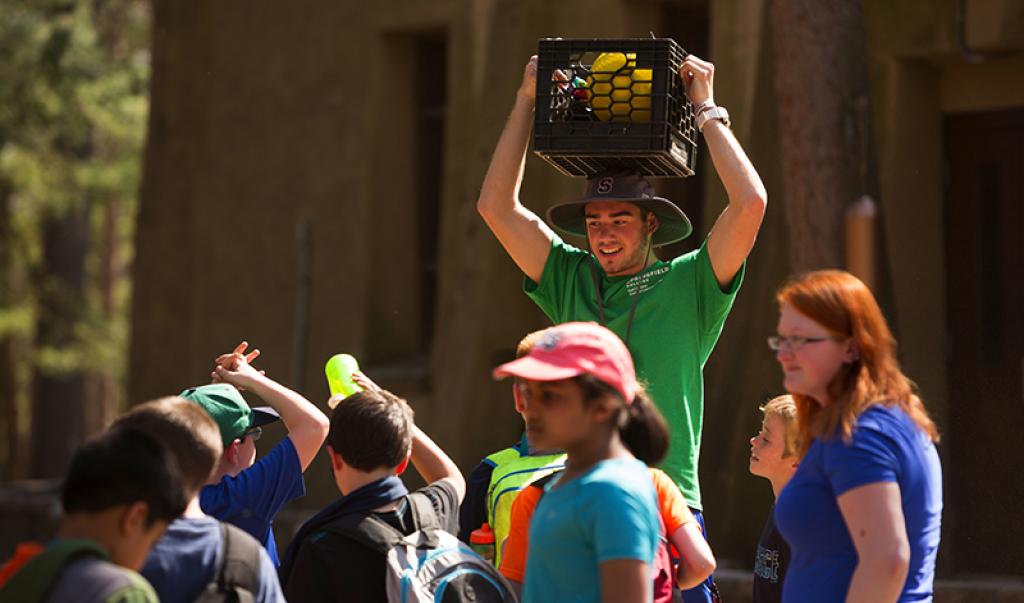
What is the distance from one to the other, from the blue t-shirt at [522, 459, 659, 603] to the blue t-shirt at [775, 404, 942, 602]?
1.37ft

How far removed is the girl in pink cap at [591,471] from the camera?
13.6ft

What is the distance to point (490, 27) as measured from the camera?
44.1 ft

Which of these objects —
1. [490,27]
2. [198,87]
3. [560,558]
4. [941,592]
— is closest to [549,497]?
[560,558]

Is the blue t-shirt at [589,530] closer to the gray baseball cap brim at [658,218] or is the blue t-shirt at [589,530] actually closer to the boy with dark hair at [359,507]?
the boy with dark hair at [359,507]

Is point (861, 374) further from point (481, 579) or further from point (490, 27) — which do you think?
point (490, 27)

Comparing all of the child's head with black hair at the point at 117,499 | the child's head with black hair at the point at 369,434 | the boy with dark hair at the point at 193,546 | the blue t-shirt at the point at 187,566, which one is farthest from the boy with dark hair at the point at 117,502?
the child's head with black hair at the point at 369,434

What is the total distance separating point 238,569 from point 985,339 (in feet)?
25.9

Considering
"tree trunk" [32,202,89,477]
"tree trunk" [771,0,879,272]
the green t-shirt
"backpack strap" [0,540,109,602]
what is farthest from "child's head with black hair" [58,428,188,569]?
"tree trunk" [32,202,89,477]

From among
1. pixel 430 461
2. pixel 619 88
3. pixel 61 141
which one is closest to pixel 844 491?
pixel 430 461

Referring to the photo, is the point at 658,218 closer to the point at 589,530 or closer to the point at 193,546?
the point at 589,530

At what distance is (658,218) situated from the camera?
20.4 feet

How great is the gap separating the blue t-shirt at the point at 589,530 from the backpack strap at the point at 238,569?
695 millimetres

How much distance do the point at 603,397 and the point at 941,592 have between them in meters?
6.05

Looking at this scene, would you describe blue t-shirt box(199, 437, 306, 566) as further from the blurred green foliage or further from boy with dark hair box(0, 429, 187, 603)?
the blurred green foliage
